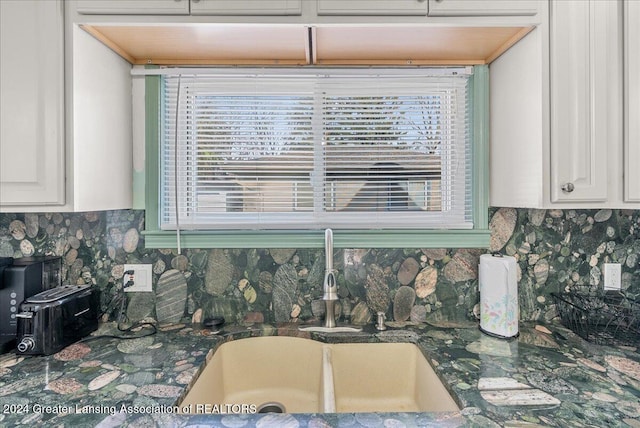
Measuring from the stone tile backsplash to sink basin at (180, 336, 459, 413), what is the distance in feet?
0.49

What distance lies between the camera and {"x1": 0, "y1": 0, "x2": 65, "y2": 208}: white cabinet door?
1097 millimetres

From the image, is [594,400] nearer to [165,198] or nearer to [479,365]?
[479,365]

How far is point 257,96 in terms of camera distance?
150 cm

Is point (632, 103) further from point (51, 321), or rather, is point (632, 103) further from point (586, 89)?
point (51, 321)

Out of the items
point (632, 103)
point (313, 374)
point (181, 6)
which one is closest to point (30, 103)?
point (181, 6)

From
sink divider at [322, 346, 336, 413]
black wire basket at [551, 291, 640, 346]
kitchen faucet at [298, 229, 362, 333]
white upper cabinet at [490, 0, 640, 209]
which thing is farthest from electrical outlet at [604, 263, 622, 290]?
sink divider at [322, 346, 336, 413]

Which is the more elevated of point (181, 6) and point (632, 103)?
point (181, 6)

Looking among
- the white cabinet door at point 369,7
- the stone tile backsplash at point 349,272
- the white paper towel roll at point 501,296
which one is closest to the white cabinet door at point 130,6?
the white cabinet door at point 369,7

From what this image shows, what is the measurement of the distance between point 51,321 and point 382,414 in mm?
1174

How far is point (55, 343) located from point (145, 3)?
4.05 ft

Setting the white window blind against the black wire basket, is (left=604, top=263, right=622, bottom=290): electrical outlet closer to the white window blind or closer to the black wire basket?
the black wire basket

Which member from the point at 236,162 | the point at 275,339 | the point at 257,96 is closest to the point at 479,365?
the point at 275,339

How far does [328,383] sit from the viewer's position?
47.6 inches

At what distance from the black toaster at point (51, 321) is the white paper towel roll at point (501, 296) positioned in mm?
1629
